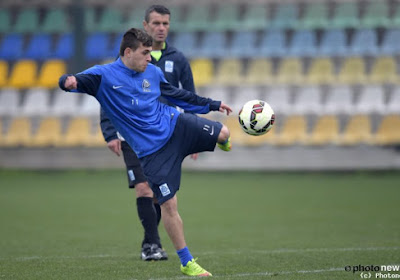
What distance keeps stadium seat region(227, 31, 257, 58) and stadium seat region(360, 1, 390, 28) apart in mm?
3220

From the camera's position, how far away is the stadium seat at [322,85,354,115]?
747 inches

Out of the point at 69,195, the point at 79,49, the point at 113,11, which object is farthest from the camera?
the point at 113,11

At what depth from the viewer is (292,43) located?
816 inches

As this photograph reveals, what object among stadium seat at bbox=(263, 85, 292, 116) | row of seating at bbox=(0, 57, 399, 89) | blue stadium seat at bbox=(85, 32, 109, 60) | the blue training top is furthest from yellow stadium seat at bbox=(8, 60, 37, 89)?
the blue training top

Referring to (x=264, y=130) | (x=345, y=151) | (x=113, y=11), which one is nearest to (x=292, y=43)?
(x=345, y=151)

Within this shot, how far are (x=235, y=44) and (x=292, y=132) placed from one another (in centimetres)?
382

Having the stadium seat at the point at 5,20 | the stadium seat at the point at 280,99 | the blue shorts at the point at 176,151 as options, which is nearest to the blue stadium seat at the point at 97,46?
the stadium seat at the point at 5,20

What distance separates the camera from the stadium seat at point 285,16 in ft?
68.3

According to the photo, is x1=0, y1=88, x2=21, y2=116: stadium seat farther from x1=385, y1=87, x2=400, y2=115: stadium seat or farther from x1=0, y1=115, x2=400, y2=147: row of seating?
x1=385, y1=87, x2=400, y2=115: stadium seat

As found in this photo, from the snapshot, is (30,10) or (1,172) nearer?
(1,172)

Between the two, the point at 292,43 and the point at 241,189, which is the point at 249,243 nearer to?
the point at 241,189

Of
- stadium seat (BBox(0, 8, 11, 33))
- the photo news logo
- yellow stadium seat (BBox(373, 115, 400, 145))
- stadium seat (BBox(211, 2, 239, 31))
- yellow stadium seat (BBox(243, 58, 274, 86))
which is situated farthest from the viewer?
stadium seat (BBox(0, 8, 11, 33))

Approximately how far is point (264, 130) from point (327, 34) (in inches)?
584

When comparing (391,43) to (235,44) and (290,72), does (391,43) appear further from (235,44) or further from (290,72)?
(235,44)
